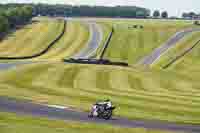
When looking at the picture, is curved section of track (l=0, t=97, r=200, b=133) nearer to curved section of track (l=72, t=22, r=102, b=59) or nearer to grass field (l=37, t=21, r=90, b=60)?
grass field (l=37, t=21, r=90, b=60)

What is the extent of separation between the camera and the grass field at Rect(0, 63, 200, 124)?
169 ft

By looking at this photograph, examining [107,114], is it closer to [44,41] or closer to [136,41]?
[44,41]

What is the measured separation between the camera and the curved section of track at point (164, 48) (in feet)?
417

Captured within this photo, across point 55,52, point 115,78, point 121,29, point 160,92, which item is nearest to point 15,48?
point 55,52

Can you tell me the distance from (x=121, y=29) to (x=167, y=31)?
15872 millimetres

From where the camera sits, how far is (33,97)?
5500 cm

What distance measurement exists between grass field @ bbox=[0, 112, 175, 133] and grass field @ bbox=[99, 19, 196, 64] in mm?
86010

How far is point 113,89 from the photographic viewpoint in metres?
66.3

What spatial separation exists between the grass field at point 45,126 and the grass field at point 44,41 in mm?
79387

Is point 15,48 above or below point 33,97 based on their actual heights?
below

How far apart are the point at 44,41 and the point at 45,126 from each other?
4397 inches

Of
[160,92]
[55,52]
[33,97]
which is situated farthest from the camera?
[55,52]

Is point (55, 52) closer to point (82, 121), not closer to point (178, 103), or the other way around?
point (178, 103)

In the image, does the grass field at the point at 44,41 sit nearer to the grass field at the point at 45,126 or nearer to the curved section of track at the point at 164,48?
the curved section of track at the point at 164,48
